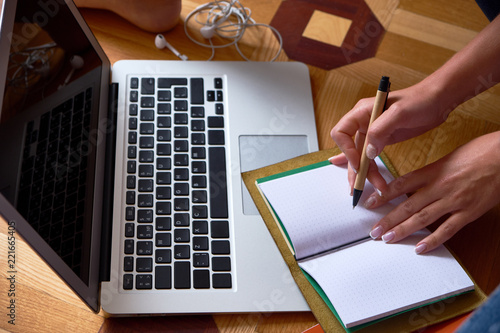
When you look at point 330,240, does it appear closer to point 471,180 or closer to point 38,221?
point 471,180

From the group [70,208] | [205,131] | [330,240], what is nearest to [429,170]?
[330,240]

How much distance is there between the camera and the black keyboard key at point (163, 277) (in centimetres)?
60

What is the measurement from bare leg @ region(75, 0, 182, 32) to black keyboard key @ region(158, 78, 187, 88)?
12 centimetres

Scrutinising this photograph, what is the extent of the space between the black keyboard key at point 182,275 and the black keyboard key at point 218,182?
3.1 inches

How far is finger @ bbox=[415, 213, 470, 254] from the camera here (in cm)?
60

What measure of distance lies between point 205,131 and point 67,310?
314mm

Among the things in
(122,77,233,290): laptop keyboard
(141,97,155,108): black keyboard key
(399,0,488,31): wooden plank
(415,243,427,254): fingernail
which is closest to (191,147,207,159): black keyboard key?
(122,77,233,290): laptop keyboard

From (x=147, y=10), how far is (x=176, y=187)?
31 cm

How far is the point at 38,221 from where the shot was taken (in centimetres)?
50

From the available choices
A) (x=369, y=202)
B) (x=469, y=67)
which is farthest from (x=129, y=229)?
(x=469, y=67)

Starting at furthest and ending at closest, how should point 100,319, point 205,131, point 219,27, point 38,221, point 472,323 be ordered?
1. point 219,27
2. point 205,131
3. point 100,319
4. point 38,221
5. point 472,323

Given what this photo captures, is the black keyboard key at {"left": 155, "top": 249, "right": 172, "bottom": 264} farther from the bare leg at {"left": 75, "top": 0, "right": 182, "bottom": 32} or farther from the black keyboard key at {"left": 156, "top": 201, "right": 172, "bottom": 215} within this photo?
the bare leg at {"left": 75, "top": 0, "right": 182, "bottom": 32}

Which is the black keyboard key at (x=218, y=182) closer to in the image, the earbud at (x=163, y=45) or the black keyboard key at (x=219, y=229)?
the black keyboard key at (x=219, y=229)

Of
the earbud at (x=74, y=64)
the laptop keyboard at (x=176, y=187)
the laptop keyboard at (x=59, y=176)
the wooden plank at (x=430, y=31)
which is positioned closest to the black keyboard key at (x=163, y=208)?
the laptop keyboard at (x=176, y=187)
